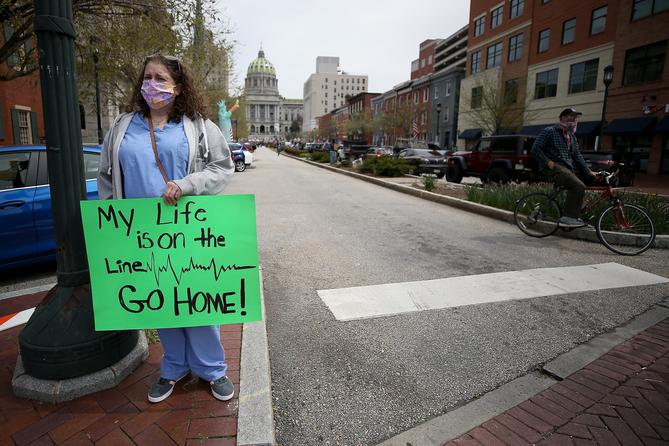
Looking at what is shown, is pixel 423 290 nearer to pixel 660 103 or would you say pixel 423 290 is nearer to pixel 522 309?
pixel 522 309

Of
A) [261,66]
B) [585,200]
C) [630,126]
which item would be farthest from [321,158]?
[261,66]

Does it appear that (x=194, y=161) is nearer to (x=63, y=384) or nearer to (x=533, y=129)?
(x=63, y=384)

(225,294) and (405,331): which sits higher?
(225,294)

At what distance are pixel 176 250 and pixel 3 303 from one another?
9.62ft

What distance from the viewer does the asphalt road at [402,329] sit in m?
2.67

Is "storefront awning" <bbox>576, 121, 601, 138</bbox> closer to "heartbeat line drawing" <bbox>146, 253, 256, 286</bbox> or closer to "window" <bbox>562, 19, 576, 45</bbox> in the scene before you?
"window" <bbox>562, 19, 576, 45</bbox>

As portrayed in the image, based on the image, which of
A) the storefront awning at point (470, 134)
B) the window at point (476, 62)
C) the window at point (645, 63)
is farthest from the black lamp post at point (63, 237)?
the window at point (476, 62)

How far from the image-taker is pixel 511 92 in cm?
3250

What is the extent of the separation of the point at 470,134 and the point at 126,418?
4412 cm

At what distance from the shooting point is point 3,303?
4.17 meters

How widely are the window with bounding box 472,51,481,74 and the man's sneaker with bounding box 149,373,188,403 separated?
46750 millimetres

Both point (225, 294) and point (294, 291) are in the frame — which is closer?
point (225, 294)

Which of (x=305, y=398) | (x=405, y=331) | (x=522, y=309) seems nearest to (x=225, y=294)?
(x=305, y=398)

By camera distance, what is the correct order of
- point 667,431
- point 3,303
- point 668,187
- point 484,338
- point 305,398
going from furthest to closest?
point 668,187 < point 3,303 < point 484,338 < point 305,398 < point 667,431
